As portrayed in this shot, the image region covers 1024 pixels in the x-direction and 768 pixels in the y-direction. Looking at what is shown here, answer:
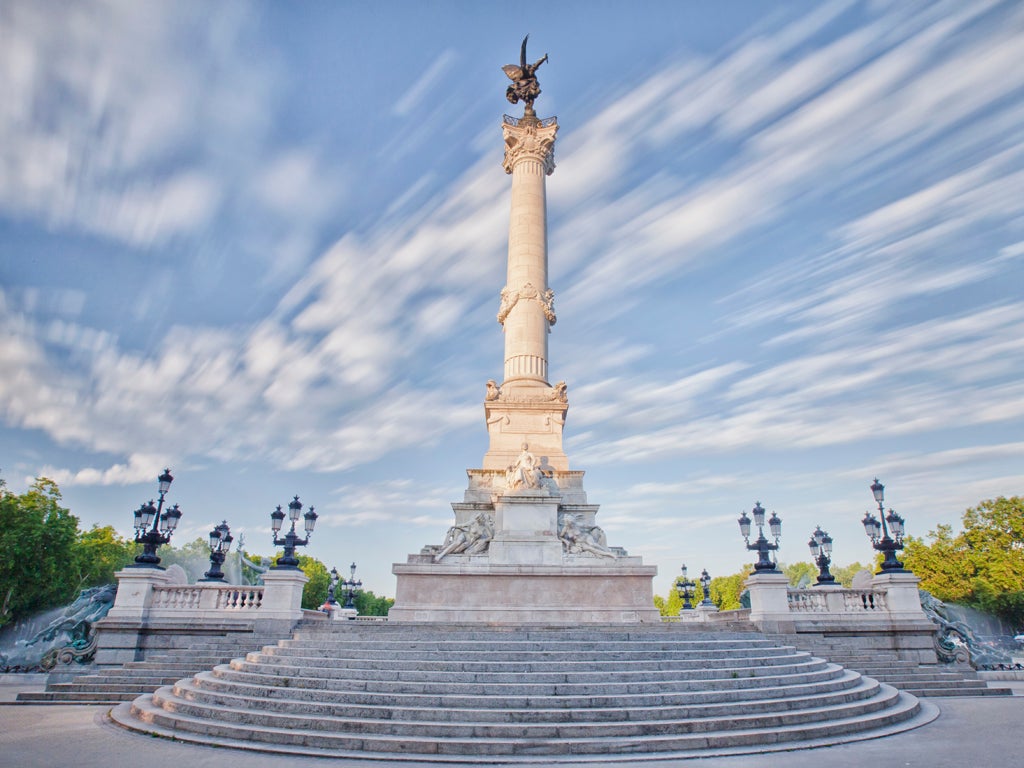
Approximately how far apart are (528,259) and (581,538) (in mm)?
14050

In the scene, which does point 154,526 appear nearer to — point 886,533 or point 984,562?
point 886,533

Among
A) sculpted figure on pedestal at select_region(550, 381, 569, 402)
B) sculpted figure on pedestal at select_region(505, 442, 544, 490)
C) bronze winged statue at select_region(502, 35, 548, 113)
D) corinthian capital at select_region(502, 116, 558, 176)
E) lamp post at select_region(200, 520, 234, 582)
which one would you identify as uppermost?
bronze winged statue at select_region(502, 35, 548, 113)

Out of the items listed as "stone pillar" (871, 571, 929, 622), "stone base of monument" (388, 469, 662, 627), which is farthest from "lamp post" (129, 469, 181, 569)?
"stone pillar" (871, 571, 929, 622)

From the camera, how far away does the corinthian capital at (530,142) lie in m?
30.9

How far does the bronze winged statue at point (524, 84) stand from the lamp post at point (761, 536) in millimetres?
25198

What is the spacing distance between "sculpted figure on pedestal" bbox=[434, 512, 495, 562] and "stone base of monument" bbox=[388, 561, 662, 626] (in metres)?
1.18

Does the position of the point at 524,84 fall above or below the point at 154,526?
above

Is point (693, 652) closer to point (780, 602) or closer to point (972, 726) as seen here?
point (972, 726)

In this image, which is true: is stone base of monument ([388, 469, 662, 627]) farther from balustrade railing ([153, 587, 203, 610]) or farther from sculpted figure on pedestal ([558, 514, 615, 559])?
balustrade railing ([153, 587, 203, 610])

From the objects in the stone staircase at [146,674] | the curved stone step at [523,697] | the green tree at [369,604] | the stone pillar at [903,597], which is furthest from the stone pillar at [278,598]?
the green tree at [369,604]

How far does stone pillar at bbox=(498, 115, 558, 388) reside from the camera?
26.6 meters

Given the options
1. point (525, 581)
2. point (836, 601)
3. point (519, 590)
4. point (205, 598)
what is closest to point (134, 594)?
point (205, 598)

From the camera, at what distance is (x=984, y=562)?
42938mm

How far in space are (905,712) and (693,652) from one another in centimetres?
359
